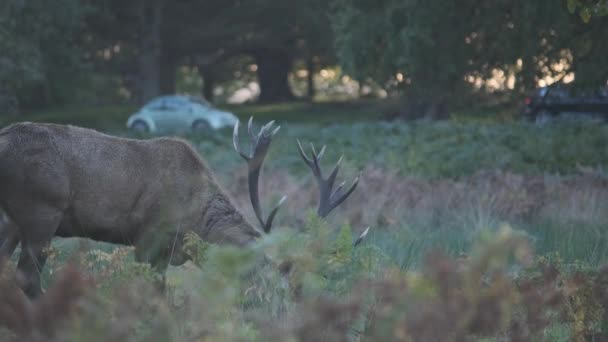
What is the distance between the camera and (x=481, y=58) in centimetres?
1983

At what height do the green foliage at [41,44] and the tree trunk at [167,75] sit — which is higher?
the green foliage at [41,44]

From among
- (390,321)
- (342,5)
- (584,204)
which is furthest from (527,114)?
(390,321)

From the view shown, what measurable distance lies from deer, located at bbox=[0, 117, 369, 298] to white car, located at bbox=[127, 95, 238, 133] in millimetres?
26426

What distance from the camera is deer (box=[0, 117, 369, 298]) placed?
705 centimetres

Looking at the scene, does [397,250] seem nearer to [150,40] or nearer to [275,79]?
[150,40]

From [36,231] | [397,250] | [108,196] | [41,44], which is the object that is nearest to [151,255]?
[108,196]

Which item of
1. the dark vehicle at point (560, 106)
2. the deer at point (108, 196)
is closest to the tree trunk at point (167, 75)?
the dark vehicle at point (560, 106)

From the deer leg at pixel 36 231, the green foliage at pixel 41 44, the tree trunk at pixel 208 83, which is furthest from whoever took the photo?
the tree trunk at pixel 208 83

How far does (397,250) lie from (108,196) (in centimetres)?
250

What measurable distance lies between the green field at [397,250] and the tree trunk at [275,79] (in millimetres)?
21527

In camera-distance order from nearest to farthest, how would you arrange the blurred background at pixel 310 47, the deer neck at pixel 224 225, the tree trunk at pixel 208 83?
the deer neck at pixel 224 225, the blurred background at pixel 310 47, the tree trunk at pixel 208 83

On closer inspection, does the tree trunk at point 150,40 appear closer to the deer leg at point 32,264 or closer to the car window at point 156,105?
the car window at point 156,105

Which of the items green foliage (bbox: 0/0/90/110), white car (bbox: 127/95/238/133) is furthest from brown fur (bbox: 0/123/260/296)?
white car (bbox: 127/95/238/133)

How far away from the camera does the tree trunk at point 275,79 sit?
45.9 meters
